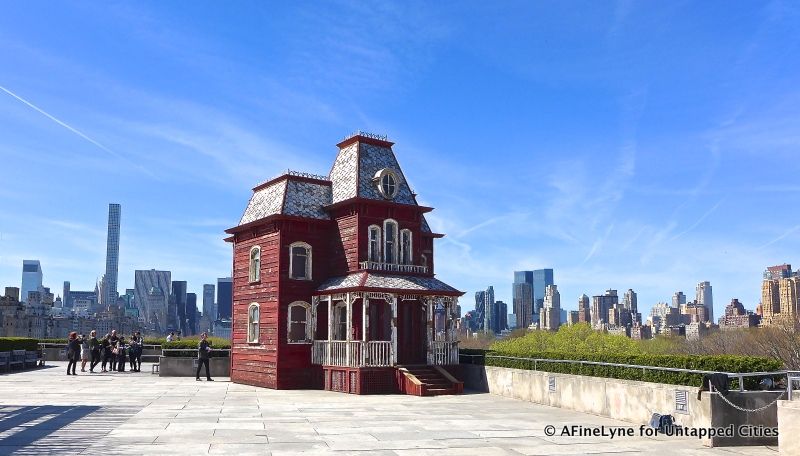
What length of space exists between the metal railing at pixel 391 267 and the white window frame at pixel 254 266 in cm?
515

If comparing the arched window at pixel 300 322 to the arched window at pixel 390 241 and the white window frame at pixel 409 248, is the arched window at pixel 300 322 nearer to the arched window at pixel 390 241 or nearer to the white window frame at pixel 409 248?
the arched window at pixel 390 241

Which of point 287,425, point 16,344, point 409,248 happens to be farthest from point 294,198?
point 16,344

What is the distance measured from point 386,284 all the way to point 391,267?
184 cm

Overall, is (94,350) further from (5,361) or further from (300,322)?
(300,322)

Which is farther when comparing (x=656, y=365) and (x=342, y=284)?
(x=342, y=284)

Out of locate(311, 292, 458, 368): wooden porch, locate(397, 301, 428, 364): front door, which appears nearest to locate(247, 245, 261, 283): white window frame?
locate(311, 292, 458, 368): wooden porch

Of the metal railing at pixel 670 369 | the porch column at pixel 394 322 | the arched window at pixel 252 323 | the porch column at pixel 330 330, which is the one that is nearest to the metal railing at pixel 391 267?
the porch column at pixel 394 322

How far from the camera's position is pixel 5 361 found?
35031mm

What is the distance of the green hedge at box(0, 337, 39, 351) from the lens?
38.3m

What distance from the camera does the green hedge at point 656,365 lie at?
52.7 feet

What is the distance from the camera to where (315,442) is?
46.8 feet

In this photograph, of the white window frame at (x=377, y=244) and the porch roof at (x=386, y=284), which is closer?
the porch roof at (x=386, y=284)

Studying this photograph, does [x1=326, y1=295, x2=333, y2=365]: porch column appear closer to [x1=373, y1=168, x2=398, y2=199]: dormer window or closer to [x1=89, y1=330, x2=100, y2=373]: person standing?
[x1=373, y1=168, x2=398, y2=199]: dormer window

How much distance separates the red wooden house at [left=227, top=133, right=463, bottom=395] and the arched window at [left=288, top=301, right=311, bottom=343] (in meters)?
0.05
